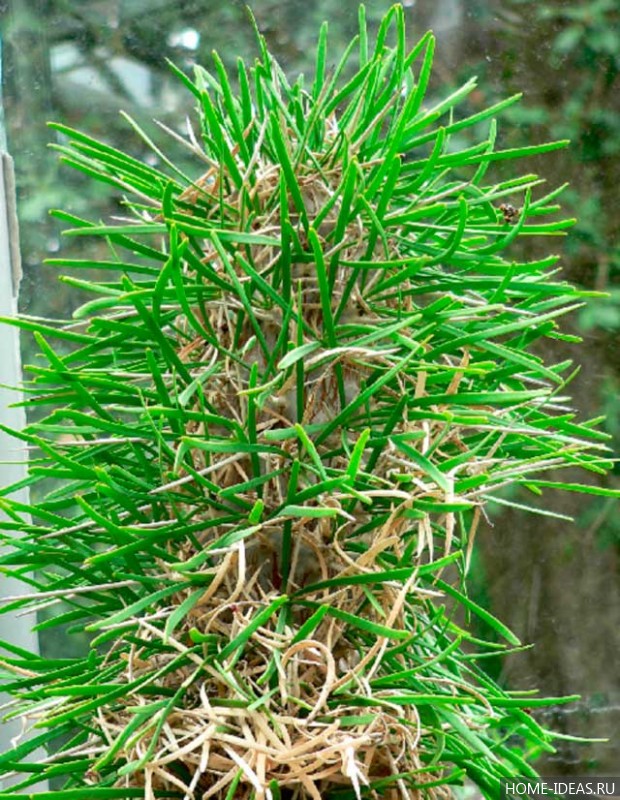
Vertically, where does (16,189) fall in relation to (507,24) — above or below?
below

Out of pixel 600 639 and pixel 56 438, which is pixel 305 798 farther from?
pixel 600 639

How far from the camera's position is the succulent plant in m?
0.32

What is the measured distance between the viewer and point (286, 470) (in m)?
0.35

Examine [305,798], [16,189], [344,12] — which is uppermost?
[344,12]

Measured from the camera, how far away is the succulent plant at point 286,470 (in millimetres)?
322

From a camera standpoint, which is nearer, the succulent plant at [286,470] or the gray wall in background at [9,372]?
the succulent plant at [286,470]

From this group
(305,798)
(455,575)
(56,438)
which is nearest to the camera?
(305,798)

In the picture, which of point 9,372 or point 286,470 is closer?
point 286,470

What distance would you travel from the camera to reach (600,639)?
2.78 ft

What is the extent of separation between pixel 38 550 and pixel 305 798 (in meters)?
0.14

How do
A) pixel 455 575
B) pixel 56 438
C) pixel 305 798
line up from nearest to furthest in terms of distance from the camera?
pixel 305 798 → pixel 56 438 → pixel 455 575

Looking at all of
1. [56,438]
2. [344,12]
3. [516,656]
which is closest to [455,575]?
[516,656]

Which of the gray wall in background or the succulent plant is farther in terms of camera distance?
the gray wall in background

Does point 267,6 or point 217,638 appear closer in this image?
point 217,638
